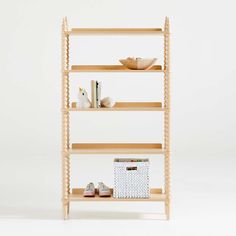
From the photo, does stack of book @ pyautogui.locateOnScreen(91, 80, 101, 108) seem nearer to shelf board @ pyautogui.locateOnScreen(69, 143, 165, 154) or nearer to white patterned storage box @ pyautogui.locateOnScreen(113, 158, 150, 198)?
shelf board @ pyautogui.locateOnScreen(69, 143, 165, 154)

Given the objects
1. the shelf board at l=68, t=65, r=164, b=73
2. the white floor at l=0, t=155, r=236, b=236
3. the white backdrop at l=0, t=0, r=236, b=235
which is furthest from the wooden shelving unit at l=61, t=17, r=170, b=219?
the white backdrop at l=0, t=0, r=236, b=235

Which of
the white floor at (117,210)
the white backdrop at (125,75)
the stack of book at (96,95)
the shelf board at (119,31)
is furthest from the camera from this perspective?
the white backdrop at (125,75)

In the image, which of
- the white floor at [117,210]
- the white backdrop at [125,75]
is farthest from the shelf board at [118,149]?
the white backdrop at [125,75]

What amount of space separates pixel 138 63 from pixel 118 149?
760 mm

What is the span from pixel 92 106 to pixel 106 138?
4.94m

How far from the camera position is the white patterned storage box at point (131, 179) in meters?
5.96

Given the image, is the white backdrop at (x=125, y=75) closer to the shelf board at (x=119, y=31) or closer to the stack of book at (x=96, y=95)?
the stack of book at (x=96, y=95)

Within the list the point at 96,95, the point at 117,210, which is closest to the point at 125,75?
the point at 117,210

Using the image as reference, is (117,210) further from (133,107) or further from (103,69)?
(103,69)

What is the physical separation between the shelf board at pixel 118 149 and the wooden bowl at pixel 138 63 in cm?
68

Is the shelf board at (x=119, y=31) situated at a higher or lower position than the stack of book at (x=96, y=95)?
higher

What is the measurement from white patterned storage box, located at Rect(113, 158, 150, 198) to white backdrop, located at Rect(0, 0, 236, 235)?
15.3 feet
